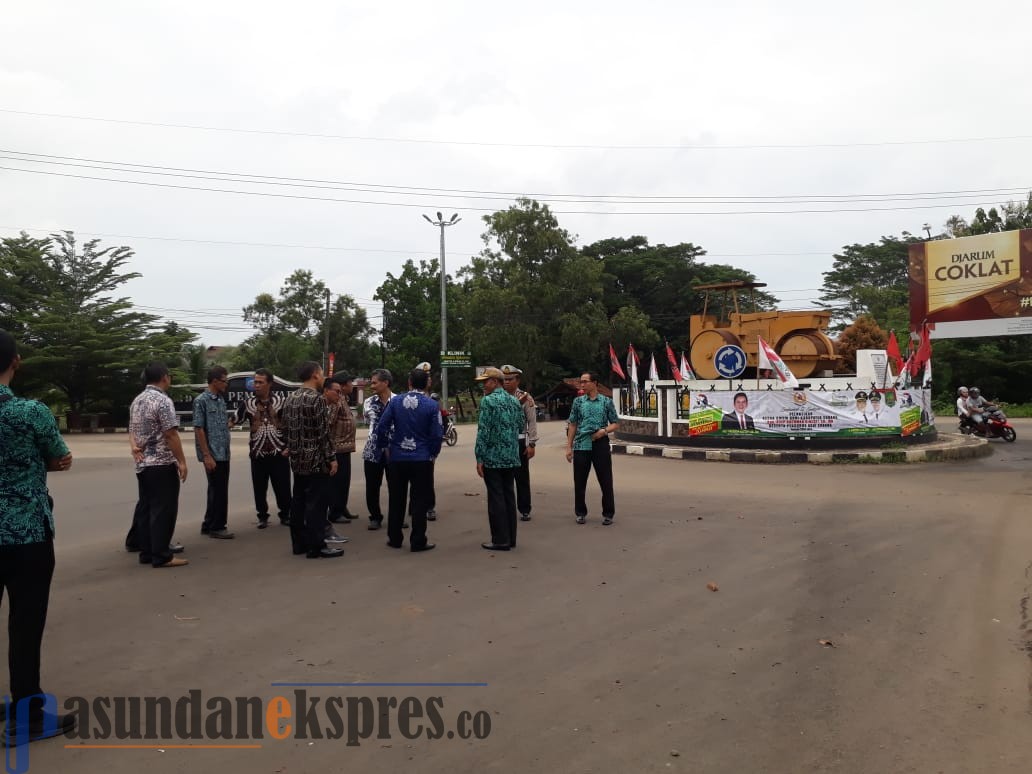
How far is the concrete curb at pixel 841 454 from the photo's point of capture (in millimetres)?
14227

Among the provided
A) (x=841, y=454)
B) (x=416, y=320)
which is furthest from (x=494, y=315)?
(x=841, y=454)

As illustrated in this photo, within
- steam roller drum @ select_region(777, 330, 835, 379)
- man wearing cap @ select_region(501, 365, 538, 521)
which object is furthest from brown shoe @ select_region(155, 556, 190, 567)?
steam roller drum @ select_region(777, 330, 835, 379)

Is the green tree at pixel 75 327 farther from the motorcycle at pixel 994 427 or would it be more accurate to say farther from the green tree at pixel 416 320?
the motorcycle at pixel 994 427

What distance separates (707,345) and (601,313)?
2208cm

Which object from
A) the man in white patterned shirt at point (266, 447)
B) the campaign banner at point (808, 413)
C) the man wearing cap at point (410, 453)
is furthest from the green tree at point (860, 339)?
the man in white patterned shirt at point (266, 447)

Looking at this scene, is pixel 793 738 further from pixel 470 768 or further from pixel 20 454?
pixel 20 454

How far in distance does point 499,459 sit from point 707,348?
1512cm

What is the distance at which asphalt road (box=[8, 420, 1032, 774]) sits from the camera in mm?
3250

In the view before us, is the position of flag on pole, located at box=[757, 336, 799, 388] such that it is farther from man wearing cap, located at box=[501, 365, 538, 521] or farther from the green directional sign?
the green directional sign

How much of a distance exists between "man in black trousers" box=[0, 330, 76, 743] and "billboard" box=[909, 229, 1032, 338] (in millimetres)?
35293

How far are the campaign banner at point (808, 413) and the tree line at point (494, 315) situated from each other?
300 inches

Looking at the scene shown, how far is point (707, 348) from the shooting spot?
2119cm

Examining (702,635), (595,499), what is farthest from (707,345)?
(702,635)

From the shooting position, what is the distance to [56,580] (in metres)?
5.92
